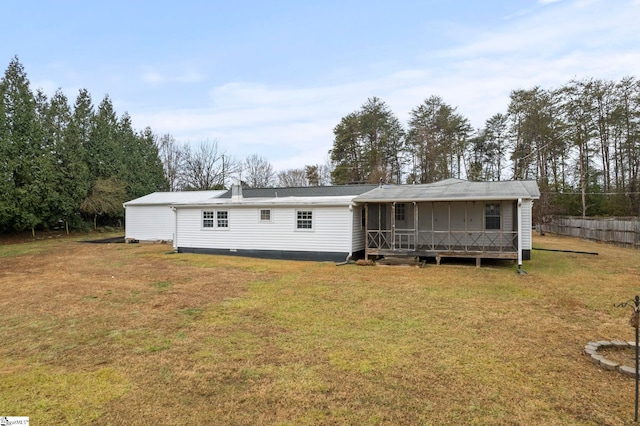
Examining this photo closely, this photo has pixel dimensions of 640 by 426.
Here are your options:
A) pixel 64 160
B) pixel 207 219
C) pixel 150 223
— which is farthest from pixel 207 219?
A: pixel 64 160

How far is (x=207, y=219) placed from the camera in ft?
55.6

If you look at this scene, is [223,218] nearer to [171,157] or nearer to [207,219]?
[207,219]

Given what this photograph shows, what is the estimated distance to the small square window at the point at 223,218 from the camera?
1650cm

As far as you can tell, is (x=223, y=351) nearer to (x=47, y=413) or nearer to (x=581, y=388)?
(x=47, y=413)

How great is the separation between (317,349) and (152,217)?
20.7m

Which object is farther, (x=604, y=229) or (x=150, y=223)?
(x=150, y=223)

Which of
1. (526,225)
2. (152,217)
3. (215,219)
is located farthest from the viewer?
(152,217)

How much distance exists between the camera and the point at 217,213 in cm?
1669

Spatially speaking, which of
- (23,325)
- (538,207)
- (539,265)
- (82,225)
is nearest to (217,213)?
(23,325)

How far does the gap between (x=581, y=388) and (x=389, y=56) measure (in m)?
16.9

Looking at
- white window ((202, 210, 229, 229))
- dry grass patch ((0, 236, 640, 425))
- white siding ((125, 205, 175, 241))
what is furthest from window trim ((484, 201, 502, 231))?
white siding ((125, 205, 175, 241))

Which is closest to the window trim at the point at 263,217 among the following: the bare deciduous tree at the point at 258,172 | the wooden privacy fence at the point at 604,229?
the wooden privacy fence at the point at 604,229

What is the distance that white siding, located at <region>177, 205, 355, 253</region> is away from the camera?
47.2 feet

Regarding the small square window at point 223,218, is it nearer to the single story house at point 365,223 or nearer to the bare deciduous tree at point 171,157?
the single story house at point 365,223
